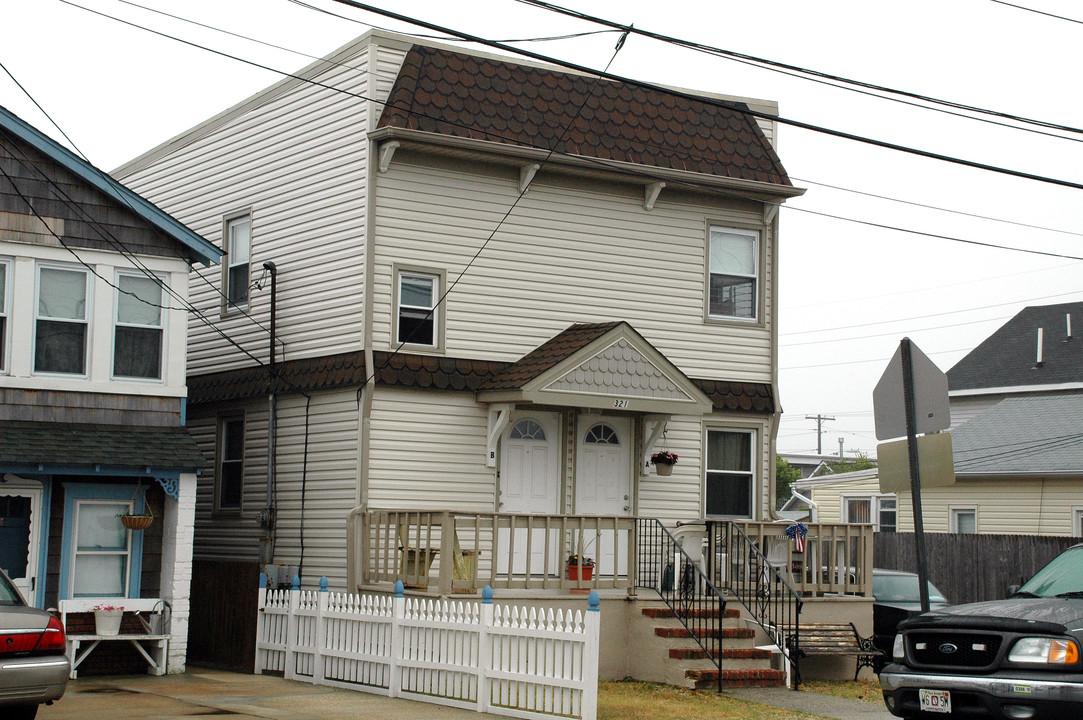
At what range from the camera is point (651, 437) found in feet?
63.6

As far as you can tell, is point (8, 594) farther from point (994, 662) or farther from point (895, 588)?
point (895, 588)

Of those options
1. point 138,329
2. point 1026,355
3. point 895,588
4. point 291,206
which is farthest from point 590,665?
point 1026,355

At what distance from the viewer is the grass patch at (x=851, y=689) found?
51.5 feet

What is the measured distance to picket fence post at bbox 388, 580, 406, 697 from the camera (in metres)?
14.4

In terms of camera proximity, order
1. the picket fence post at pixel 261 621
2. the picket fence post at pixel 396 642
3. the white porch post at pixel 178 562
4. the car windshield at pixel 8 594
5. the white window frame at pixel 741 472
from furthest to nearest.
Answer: the white window frame at pixel 741 472 < the picket fence post at pixel 261 621 < the white porch post at pixel 178 562 < the picket fence post at pixel 396 642 < the car windshield at pixel 8 594

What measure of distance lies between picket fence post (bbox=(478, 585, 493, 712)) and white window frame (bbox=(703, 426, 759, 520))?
718 cm

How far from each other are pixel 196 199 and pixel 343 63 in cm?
475

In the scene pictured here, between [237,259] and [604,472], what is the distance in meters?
6.80

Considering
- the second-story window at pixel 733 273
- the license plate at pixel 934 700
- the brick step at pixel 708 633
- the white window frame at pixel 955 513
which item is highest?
the second-story window at pixel 733 273

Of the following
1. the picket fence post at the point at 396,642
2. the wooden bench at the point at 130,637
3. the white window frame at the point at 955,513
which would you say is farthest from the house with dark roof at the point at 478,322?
the white window frame at the point at 955,513

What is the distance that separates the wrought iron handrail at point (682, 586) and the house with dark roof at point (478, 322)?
0.78ft

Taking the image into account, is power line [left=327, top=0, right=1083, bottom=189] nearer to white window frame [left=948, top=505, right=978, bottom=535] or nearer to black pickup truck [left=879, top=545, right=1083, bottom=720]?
black pickup truck [left=879, top=545, right=1083, bottom=720]

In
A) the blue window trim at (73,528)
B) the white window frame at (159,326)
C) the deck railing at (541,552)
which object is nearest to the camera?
the deck railing at (541,552)

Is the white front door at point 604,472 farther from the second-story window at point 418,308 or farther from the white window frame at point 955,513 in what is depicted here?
the white window frame at point 955,513
